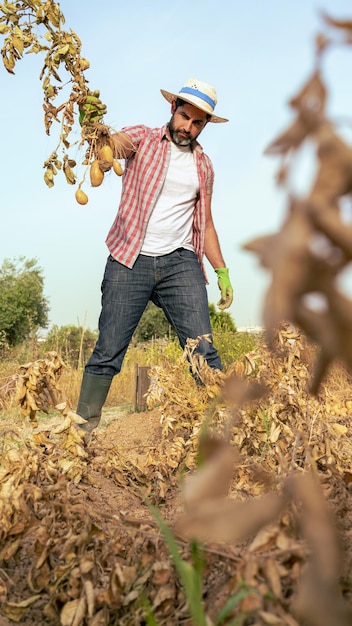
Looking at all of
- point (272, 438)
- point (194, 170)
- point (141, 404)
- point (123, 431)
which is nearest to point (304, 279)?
point (272, 438)

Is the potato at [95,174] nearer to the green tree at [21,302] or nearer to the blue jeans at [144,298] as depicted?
the blue jeans at [144,298]

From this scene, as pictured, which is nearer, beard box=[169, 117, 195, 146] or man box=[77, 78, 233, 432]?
man box=[77, 78, 233, 432]

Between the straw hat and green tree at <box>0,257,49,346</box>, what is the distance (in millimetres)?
13505

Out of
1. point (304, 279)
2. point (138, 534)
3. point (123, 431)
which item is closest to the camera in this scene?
point (304, 279)

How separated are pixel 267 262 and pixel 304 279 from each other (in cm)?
4

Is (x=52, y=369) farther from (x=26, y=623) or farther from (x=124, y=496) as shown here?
(x=26, y=623)

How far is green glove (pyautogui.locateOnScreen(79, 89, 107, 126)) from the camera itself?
361 centimetres

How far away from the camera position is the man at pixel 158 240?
365cm

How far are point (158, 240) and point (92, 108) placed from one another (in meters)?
0.81

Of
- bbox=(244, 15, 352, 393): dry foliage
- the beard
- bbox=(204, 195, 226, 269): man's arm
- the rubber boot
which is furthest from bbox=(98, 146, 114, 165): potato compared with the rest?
bbox=(244, 15, 352, 393): dry foliage

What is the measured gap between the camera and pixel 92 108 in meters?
3.63

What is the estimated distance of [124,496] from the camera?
8.14 feet

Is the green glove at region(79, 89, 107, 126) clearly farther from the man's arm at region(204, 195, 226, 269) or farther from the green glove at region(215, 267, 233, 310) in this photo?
the green glove at region(215, 267, 233, 310)

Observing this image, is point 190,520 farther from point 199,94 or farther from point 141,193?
point 199,94
